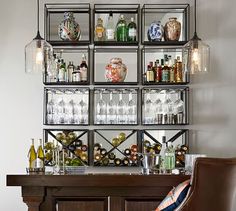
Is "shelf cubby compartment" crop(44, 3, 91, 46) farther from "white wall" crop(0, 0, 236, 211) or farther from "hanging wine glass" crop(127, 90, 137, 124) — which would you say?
"hanging wine glass" crop(127, 90, 137, 124)

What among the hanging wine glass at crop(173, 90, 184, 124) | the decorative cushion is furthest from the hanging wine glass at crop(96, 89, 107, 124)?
the decorative cushion

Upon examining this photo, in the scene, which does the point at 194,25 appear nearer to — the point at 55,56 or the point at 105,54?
the point at 105,54

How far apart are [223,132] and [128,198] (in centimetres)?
154

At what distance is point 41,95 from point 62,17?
0.80 m

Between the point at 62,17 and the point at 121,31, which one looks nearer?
the point at 121,31

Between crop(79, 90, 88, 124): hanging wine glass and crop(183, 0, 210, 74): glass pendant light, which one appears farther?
crop(79, 90, 88, 124): hanging wine glass

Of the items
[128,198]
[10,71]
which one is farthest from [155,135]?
[10,71]

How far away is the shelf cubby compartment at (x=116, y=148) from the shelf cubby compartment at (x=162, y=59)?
1.85ft

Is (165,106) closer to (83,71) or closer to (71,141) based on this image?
(83,71)

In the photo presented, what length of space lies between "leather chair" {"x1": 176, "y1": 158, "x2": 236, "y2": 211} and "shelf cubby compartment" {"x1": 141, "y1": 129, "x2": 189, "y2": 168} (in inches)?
61.6

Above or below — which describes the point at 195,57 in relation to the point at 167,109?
above

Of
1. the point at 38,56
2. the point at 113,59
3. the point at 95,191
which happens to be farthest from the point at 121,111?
the point at 95,191

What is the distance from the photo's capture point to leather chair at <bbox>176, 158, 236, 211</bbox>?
2.69 metres

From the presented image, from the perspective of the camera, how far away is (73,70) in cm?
432
